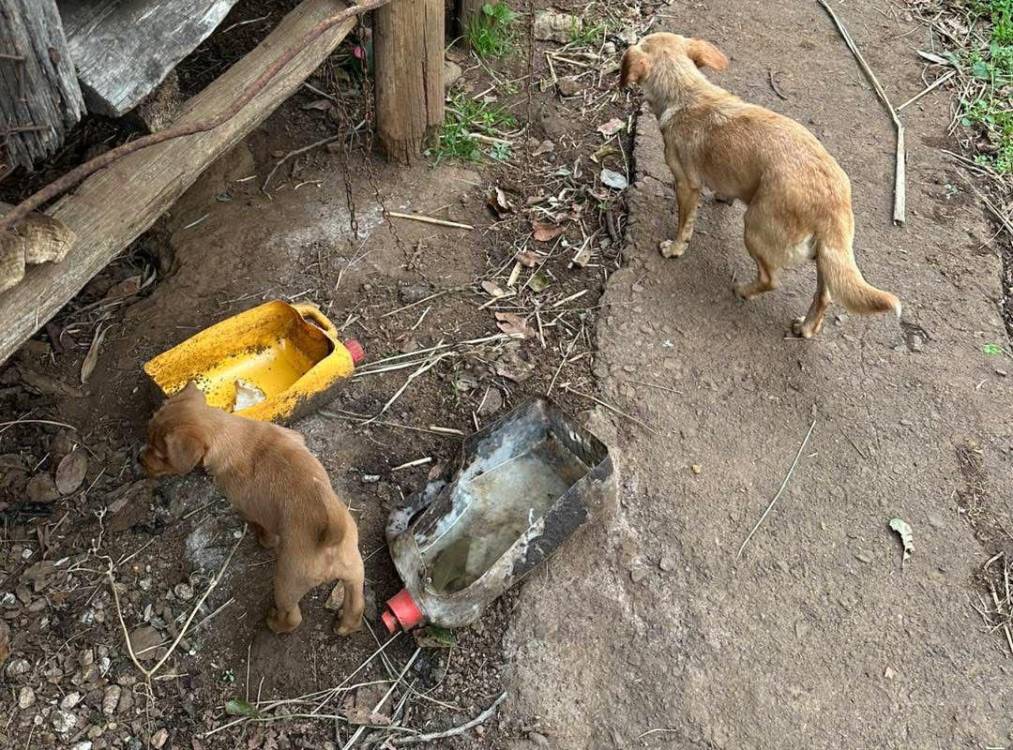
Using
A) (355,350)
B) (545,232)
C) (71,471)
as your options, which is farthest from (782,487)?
(71,471)

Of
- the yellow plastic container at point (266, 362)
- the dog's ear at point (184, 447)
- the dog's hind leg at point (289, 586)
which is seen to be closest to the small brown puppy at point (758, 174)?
the yellow plastic container at point (266, 362)

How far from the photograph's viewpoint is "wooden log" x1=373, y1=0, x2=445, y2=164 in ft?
14.4

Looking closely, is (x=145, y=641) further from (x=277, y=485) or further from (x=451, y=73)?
(x=451, y=73)

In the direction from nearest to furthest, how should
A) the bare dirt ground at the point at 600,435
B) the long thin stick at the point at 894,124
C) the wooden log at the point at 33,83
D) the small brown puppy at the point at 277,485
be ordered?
the wooden log at the point at 33,83, the small brown puppy at the point at 277,485, the bare dirt ground at the point at 600,435, the long thin stick at the point at 894,124

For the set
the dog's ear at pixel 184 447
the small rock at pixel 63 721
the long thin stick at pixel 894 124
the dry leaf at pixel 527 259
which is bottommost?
the small rock at pixel 63 721

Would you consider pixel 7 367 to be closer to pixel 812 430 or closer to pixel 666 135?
pixel 666 135

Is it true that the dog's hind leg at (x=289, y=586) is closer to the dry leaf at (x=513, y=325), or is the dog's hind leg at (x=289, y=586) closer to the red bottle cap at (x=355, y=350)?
the red bottle cap at (x=355, y=350)

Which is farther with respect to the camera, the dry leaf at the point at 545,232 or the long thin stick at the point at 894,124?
the long thin stick at the point at 894,124

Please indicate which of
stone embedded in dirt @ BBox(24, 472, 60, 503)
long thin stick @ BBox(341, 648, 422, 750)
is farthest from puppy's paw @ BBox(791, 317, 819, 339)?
stone embedded in dirt @ BBox(24, 472, 60, 503)

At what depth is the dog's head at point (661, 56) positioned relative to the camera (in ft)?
14.9

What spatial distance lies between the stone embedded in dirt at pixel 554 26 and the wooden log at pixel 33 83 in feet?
13.2

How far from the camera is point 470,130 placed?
5.24 meters

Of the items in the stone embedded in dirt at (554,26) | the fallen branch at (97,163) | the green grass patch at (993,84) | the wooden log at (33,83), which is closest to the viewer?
the fallen branch at (97,163)

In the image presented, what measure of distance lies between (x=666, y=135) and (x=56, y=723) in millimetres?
3838
